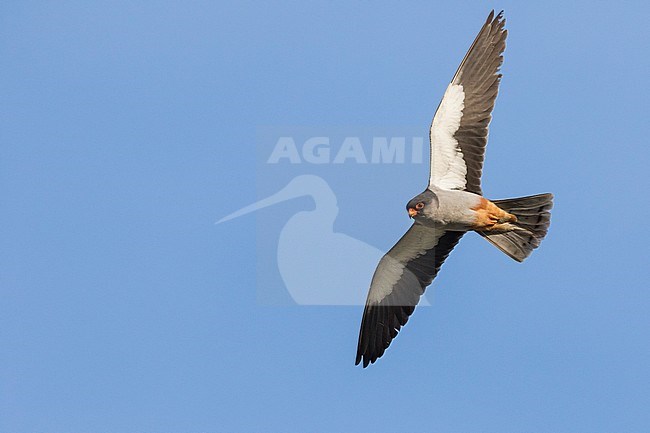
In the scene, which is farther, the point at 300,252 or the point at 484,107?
the point at 300,252

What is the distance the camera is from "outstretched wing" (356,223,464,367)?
17.0 metres

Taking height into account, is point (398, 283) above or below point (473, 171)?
below

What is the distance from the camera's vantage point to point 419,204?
15391 millimetres

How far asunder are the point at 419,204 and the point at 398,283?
2401mm

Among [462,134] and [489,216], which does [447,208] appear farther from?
[462,134]

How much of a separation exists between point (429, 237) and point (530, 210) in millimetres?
1658

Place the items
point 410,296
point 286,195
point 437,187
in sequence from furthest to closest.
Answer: point 286,195, point 410,296, point 437,187

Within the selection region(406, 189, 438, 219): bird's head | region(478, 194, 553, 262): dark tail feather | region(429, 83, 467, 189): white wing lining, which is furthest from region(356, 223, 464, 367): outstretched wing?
region(406, 189, 438, 219): bird's head

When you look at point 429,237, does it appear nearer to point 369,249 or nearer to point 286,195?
point 369,249

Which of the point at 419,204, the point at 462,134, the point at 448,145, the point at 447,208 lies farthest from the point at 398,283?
the point at 462,134

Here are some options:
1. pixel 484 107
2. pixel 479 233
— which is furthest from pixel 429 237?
pixel 484 107

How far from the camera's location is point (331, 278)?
18125 millimetres

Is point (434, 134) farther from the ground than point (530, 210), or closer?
farther from the ground

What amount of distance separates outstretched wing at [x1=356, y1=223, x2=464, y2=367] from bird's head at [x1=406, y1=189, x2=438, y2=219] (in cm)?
133
